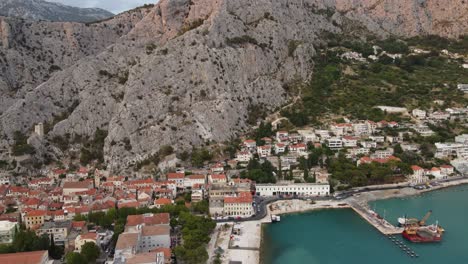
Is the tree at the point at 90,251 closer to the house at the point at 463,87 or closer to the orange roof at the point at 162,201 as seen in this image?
the orange roof at the point at 162,201

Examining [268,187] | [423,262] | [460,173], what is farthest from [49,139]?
[460,173]

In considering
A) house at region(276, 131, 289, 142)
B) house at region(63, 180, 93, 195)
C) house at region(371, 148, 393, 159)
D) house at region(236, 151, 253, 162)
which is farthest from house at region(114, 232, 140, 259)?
house at region(371, 148, 393, 159)

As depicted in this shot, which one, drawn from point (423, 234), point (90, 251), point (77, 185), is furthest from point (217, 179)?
point (423, 234)

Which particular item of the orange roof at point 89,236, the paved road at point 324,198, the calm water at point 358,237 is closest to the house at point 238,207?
the paved road at point 324,198

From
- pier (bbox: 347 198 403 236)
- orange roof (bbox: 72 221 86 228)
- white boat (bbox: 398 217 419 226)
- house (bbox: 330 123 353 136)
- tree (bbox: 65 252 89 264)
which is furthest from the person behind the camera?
house (bbox: 330 123 353 136)

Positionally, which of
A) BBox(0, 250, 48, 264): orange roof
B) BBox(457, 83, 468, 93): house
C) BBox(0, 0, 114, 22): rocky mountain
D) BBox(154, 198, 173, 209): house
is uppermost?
BBox(0, 0, 114, 22): rocky mountain

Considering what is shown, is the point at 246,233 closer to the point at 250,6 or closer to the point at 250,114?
the point at 250,114

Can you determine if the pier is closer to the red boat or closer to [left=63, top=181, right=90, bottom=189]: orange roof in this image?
the red boat
